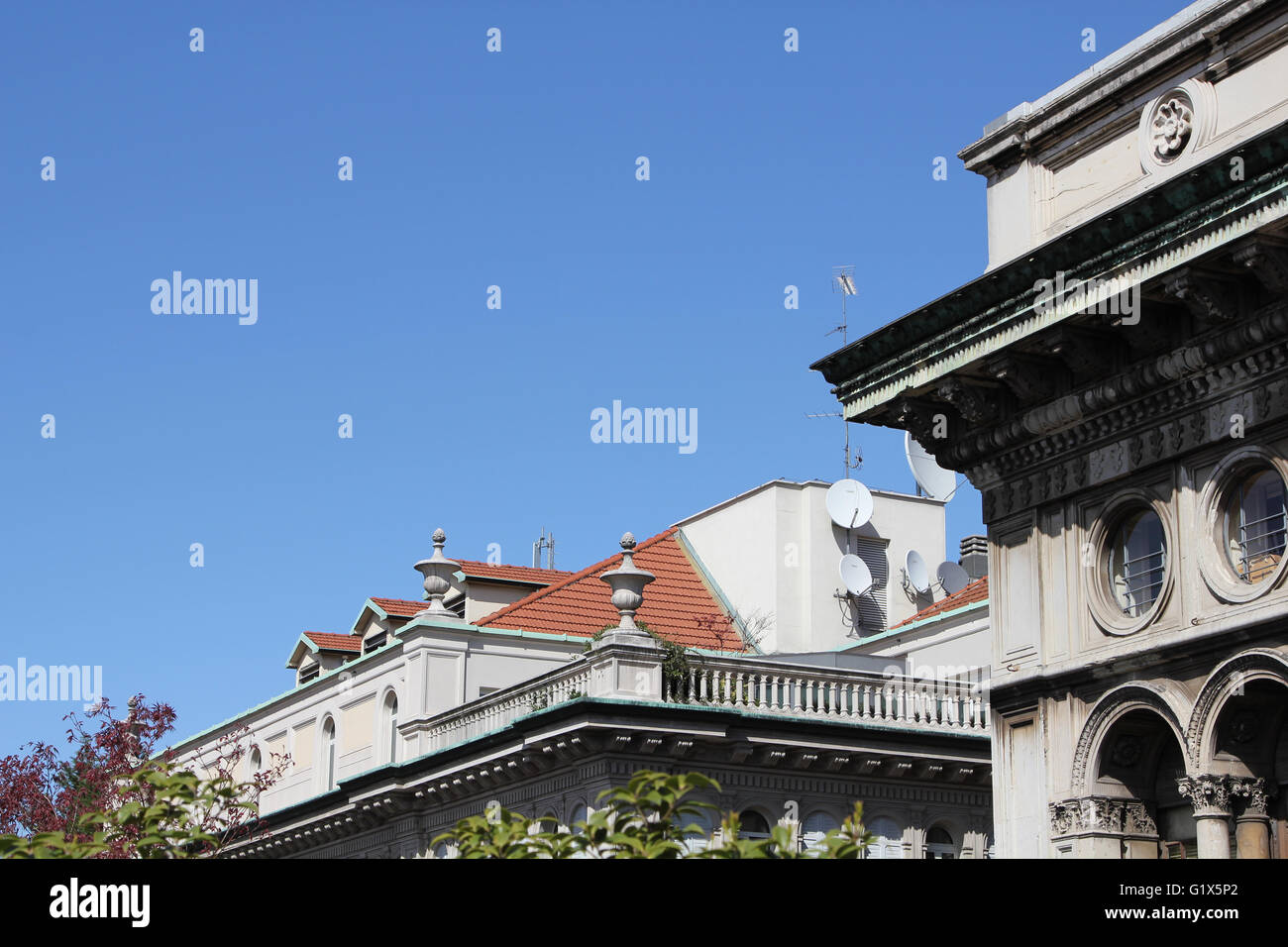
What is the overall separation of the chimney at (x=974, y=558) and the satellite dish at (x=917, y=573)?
97cm

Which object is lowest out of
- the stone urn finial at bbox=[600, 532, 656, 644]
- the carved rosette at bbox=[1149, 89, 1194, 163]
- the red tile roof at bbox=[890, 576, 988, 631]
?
the stone urn finial at bbox=[600, 532, 656, 644]

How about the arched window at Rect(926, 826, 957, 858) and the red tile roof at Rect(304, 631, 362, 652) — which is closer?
the arched window at Rect(926, 826, 957, 858)

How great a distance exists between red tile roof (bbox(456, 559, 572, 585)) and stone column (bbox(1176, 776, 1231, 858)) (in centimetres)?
2617

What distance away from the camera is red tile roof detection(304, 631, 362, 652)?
44531mm

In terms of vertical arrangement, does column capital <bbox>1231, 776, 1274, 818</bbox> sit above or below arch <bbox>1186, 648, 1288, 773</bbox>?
below

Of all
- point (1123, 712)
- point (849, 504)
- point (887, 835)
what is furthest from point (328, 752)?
point (1123, 712)

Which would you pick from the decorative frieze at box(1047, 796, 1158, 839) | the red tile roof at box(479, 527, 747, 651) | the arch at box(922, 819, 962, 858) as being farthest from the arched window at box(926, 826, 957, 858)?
the decorative frieze at box(1047, 796, 1158, 839)

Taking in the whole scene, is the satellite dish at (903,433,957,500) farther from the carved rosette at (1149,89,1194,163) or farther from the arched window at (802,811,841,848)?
the carved rosette at (1149,89,1194,163)

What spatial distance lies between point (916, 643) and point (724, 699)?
749cm

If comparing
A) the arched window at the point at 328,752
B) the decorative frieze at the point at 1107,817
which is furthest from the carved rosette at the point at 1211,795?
the arched window at the point at 328,752

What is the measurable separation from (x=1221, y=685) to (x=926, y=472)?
19592 mm

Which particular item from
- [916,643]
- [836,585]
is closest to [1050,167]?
[916,643]

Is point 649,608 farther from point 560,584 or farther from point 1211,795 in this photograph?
point 1211,795
